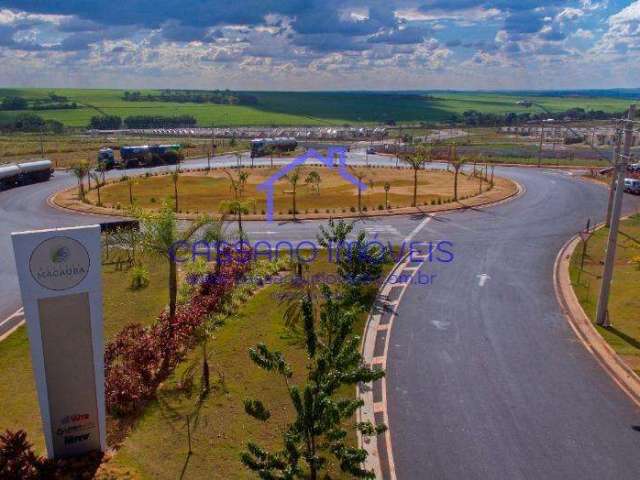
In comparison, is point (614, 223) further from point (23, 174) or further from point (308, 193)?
point (23, 174)

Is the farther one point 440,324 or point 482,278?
point 482,278

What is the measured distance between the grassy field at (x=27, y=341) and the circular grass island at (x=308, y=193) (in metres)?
11.0

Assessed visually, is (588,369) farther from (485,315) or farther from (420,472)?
(420,472)

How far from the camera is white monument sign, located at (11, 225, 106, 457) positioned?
1422 cm

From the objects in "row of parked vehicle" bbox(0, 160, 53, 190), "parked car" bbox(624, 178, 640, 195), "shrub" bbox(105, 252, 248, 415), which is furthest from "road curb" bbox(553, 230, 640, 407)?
"row of parked vehicle" bbox(0, 160, 53, 190)

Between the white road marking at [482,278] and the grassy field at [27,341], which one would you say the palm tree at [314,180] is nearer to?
the grassy field at [27,341]

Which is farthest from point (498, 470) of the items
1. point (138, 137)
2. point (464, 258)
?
point (138, 137)

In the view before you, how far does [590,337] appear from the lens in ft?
78.7

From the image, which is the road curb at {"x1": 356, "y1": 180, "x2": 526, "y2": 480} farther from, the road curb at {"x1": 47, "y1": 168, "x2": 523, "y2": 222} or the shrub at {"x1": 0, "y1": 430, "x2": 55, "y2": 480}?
the road curb at {"x1": 47, "y1": 168, "x2": 523, "y2": 222}

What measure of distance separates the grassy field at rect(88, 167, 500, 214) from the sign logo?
121 feet

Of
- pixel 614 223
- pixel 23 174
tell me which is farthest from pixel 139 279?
pixel 23 174

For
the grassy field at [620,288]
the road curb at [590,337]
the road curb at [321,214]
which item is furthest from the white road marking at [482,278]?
the road curb at [321,214]

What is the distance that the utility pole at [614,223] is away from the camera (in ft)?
73.9

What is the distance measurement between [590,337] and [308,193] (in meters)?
41.6
